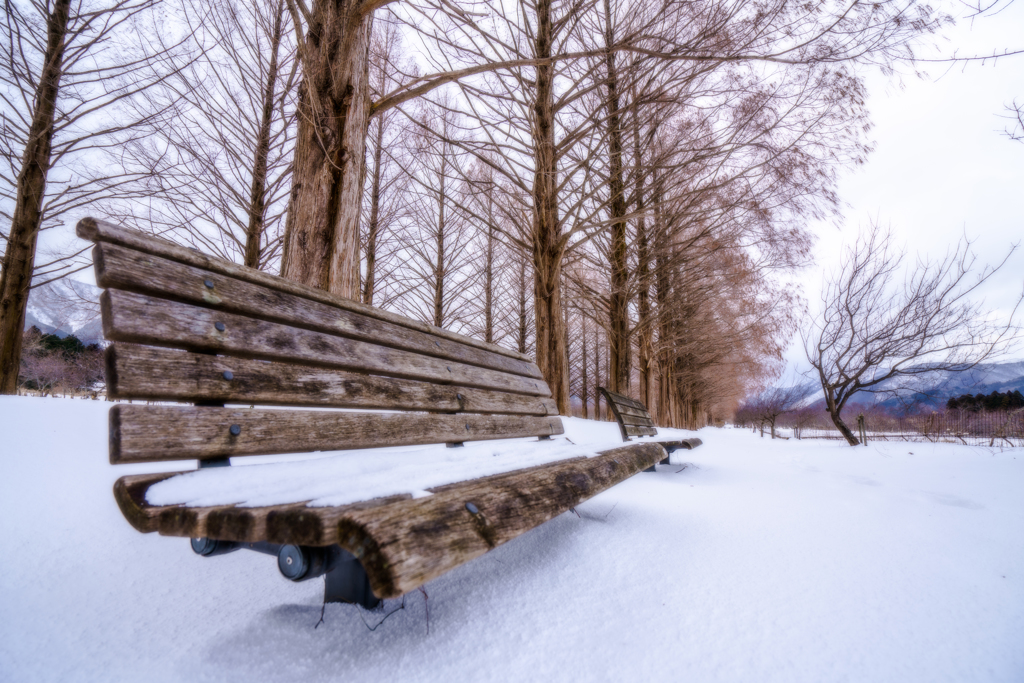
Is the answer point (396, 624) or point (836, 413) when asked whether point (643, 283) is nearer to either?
point (836, 413)

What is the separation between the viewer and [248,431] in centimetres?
122

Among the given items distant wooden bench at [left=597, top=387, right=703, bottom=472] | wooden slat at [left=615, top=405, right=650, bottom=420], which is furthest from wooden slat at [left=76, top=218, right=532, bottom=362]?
wooden slat at [left=615, top=405, right=650, bottom=420]

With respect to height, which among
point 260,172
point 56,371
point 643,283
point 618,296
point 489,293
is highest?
point 260,172

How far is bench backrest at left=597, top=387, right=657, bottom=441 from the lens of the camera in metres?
3.40

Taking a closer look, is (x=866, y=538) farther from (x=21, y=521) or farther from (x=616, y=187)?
(x=616, y=187)

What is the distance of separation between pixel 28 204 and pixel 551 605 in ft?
26.1

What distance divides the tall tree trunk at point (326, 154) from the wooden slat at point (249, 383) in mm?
1231

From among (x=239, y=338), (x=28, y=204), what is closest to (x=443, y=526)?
(x=239, y=338)

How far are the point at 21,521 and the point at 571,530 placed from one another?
198 cm

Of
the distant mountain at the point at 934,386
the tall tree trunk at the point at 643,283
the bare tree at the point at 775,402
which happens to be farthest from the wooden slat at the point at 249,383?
the bare tree at the point at 775,402

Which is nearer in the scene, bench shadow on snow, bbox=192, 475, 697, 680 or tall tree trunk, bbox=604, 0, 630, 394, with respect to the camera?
bench shadow on snow, bbox=192, 475, 697, 680

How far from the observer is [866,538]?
2.04m

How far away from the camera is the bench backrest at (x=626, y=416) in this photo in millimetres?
3396

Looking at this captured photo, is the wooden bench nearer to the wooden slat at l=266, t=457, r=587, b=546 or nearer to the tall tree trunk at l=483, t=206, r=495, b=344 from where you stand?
the wooden slat at l=266, t=457, r=587, b=546
